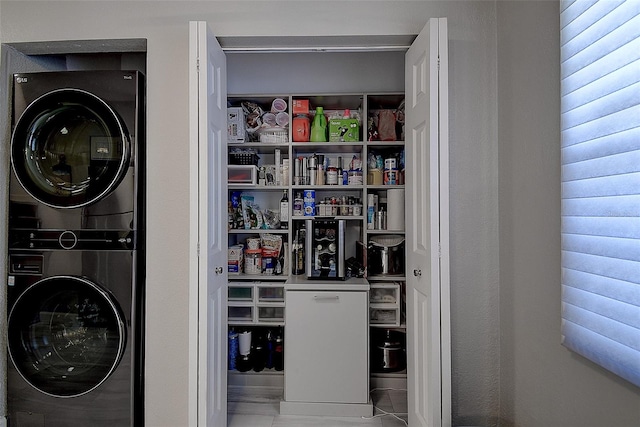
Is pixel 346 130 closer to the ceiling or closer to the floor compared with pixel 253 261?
closer to the ceiling

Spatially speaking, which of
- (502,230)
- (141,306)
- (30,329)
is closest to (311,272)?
(141,306)

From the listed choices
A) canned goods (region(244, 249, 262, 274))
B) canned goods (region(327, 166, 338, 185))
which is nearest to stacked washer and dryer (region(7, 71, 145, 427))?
canned goods (region(244, 249, 262, 274))

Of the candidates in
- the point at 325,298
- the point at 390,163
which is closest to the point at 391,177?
the point at 390,163

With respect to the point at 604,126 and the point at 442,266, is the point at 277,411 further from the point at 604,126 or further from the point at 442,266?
the point at 604,126

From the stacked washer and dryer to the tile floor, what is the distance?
69 centimetres

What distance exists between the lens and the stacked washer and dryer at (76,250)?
189cm

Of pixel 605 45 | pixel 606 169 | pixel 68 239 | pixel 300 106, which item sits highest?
pixel 300 106

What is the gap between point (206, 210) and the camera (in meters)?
1.66

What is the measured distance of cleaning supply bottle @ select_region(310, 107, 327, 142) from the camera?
9.16ft

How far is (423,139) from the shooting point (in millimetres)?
1772

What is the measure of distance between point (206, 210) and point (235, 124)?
1250 mm

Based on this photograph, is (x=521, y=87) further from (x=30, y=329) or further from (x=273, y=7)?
(x=30, y=329)

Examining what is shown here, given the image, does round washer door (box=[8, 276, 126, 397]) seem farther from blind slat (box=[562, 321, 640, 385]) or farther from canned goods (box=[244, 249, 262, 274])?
blind slat (box=[562, 321, 640, 385])

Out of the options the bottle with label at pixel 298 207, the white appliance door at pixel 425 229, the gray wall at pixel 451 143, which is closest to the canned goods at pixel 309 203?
the bottle with label at pixel 298 207
